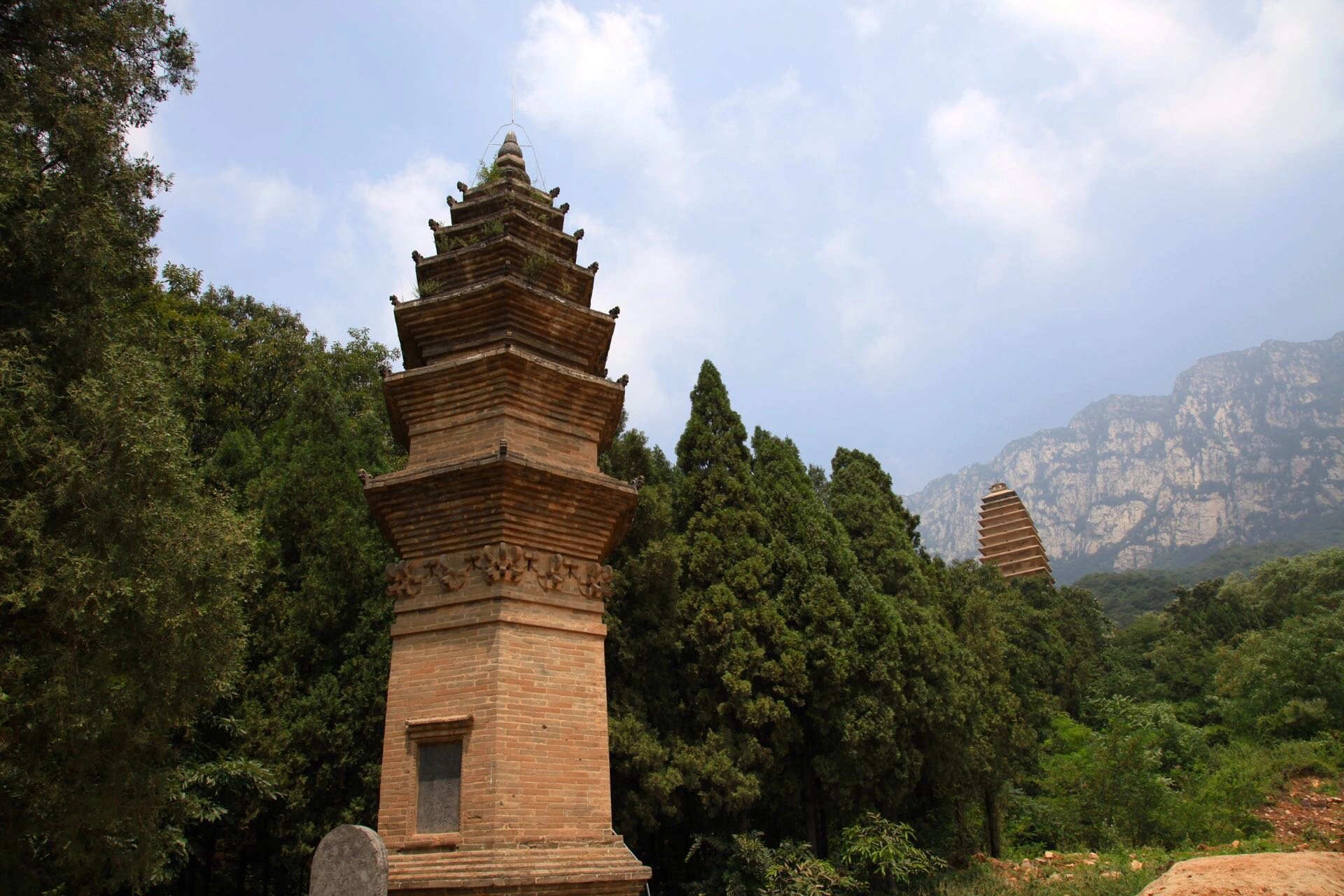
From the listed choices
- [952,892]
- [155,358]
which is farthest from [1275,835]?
[155,358]

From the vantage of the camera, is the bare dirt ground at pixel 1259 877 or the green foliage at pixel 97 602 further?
the bare dirt ground at pixel 1259 877

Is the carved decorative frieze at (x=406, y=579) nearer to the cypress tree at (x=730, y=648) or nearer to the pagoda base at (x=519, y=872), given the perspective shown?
the pagoda base at (x=519, y=872)

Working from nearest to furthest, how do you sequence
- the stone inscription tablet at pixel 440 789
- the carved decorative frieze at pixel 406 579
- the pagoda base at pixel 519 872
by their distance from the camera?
1. the pagoda base at pixel 519 872
2. the stone inscription tablet at pixel 440 789
3. the carved decorative frieze at pixel 406 579

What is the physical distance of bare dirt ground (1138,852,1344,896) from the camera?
8.21 metres

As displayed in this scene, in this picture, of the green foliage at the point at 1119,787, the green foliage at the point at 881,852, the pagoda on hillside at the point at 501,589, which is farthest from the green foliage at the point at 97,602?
the green foliage at the point at 1119,787

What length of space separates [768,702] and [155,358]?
9.94 m

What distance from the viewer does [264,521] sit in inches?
572

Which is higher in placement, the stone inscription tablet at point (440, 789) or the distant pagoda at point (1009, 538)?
the distant pagoda at point (1009, 538)

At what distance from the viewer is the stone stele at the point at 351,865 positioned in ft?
21.6

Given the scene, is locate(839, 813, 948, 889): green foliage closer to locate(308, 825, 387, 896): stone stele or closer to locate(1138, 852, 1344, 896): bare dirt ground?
locate(1138, 852, 1344, 896): bare dirt ground

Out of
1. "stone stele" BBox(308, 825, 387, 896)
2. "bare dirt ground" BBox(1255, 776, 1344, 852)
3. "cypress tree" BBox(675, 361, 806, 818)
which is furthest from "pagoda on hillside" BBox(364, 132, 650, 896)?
"bare dirt ground" BBox(1255, 776, 1344, 852)

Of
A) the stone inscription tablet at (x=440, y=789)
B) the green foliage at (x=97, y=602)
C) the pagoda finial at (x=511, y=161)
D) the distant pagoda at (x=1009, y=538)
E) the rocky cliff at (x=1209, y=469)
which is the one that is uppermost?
the rocky cliff at (x=1209, y=469)

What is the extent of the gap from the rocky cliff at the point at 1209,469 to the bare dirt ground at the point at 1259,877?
138m

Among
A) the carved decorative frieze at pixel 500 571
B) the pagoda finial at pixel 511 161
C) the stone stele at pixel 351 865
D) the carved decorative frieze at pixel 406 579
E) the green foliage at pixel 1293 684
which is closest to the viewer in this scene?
the stone stele at pixel 351 865
